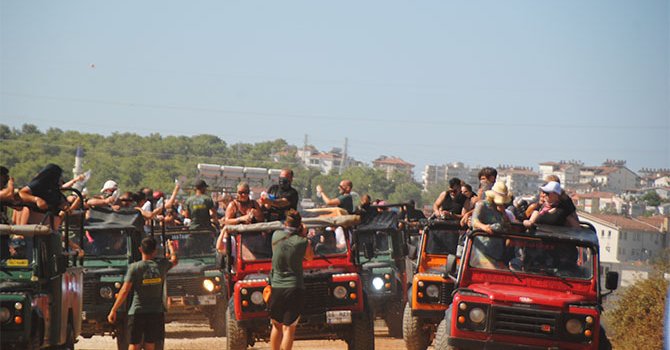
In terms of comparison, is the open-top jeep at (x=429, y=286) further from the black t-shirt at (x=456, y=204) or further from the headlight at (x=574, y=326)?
the headlight at (x=574, y=326)

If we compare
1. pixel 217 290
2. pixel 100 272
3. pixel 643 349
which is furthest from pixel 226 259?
pixel 643 349

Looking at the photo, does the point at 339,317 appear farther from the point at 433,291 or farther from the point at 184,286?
the point at 184,286

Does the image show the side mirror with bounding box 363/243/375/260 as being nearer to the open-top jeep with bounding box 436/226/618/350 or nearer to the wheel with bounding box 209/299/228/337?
the open-top jeep with bounding box 436/226/618/350

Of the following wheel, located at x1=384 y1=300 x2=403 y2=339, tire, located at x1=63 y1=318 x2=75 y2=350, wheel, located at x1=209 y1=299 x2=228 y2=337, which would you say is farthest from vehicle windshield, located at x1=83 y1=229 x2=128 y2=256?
wheel, located at x1=384 y1=300 x2=403 y2=339

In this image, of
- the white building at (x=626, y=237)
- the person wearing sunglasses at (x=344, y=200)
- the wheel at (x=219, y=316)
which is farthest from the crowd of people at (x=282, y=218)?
the white building at (x=626, y=237)

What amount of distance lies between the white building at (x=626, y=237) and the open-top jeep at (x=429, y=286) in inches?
3323

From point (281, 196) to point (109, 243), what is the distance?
307cm

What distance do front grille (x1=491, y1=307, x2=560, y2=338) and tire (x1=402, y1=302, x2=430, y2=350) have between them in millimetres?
3524

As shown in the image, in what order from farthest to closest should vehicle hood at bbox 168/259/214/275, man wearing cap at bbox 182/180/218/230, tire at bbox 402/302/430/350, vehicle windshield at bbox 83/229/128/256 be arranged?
1. man wearing cap at bbox 182/180/218/230
2. vehicle hood at bbox 168/259/214/275
3. vehicle windshield at bbox 83/229/128/256
4. tire at bbox 402/302/430/350

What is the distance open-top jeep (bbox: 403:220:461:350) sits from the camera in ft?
58.3

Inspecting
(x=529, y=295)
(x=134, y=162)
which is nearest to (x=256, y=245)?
(x=529, y=295)

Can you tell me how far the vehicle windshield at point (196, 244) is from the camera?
78.2 ft

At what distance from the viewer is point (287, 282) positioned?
52.8ft

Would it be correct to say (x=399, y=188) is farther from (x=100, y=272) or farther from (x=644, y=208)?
(x=100, y=272)
